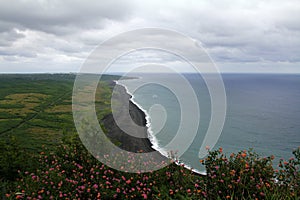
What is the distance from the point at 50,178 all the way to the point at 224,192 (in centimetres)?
356

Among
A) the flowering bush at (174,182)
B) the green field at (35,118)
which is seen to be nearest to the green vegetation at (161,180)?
the flowering bush at (174,182)

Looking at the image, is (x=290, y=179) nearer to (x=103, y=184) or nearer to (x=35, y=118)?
(x=103, y=184)

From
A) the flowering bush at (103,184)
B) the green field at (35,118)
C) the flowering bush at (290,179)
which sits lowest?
the green field at (35,118)

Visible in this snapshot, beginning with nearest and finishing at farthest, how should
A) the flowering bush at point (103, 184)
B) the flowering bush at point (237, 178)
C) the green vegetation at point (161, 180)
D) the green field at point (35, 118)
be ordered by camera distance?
the flowering bush at point (237, 178) → the green vegetation at point (161, 180) → the flowering bush at point (103, 184) → the green field at point (35, 118)

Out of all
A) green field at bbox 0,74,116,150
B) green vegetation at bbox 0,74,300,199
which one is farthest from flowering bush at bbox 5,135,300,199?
green field at bbox 0,74,116,150

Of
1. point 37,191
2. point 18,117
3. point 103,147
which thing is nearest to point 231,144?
point 103,147

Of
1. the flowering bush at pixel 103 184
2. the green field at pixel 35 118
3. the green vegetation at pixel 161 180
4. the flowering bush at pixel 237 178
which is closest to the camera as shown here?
the flowering bush at pixel 237 178

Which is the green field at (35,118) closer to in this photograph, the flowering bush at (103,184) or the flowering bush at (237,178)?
the flowering bush at (103,184)

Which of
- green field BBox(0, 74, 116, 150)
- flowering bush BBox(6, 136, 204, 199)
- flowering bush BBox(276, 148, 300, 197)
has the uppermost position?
flowering bush BBox(276, 148, 300, 197)

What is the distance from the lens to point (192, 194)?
459cm

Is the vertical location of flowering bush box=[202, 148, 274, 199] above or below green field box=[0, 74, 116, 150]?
above

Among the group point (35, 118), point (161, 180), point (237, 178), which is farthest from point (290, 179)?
point (35, 118)

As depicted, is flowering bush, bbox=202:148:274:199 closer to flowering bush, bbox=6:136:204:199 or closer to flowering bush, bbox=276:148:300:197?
flowering bush, bbox=276:148:300:197

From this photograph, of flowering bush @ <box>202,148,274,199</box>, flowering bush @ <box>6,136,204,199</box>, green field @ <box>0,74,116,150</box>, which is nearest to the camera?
flowering bush @ <box>202,148,274,199</box>
